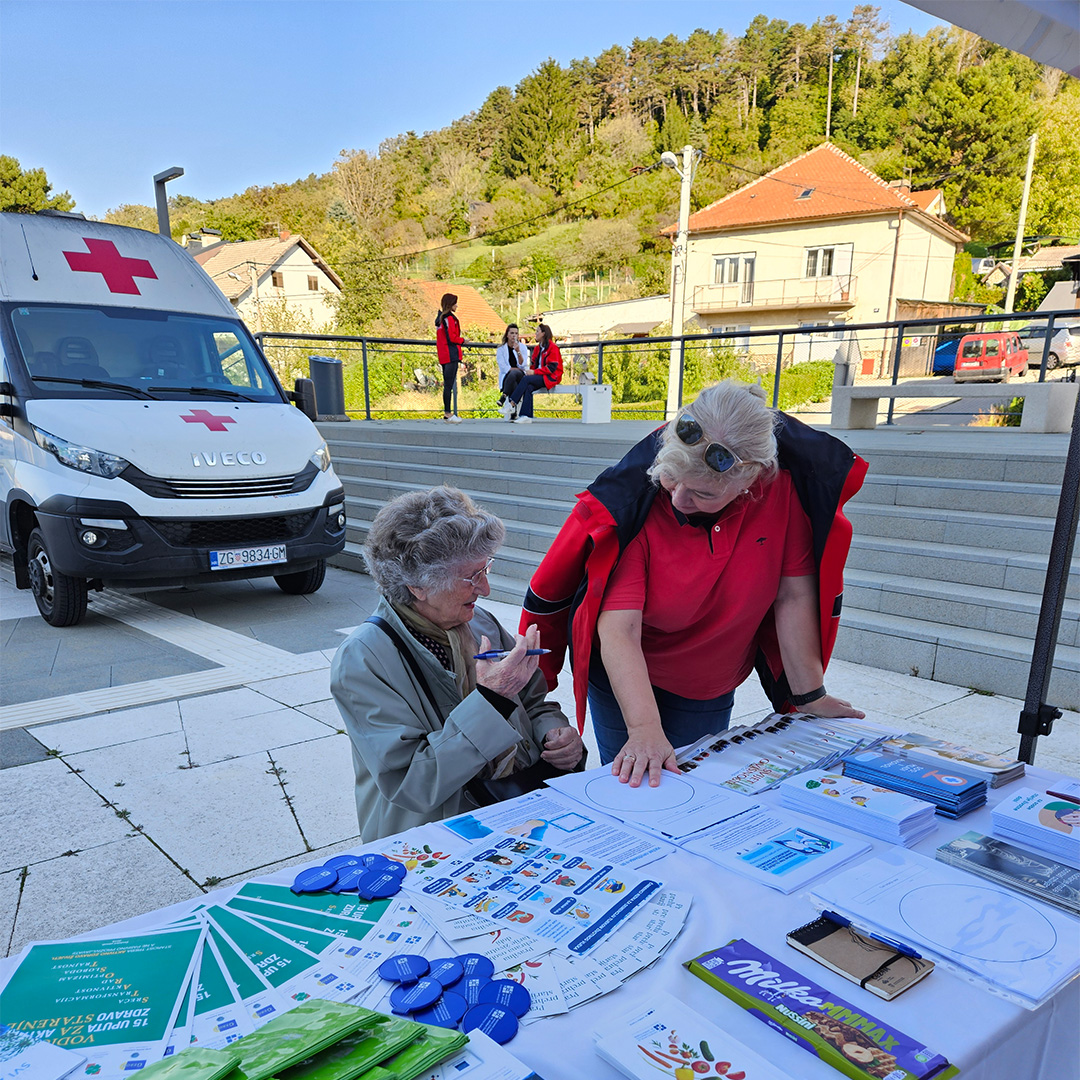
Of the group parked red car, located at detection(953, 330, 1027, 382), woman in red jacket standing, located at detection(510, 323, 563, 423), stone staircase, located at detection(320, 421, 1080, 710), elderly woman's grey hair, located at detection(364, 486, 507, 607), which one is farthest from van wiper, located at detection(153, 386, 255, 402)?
parked red car, located at detection(953, 330, 1027, 382)

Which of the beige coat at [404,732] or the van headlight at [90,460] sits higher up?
the van headlight at [90,460]

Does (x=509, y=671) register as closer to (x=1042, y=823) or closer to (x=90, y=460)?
(x=1042, y=823)

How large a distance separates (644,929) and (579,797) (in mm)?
479

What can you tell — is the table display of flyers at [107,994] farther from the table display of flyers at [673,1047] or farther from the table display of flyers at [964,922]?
the table display of flyers at [964,922]

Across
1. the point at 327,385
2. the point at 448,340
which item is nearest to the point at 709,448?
the point at 448,340

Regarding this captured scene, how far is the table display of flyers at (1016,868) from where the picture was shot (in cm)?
124

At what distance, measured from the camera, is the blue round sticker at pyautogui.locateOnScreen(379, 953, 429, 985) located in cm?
102

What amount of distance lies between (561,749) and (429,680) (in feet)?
1.44

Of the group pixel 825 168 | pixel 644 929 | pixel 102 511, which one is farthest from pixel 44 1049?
pixel 825 168


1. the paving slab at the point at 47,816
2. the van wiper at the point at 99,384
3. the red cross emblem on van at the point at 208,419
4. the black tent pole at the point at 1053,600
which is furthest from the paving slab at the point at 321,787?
the van wiper at the point at 99,384

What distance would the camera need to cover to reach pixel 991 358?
1173cm

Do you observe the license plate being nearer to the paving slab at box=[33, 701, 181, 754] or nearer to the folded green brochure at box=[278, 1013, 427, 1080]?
the paving slab at box=[33, 701, 181, 754]

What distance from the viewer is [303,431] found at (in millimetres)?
5816

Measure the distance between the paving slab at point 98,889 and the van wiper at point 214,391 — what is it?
12.0ft
